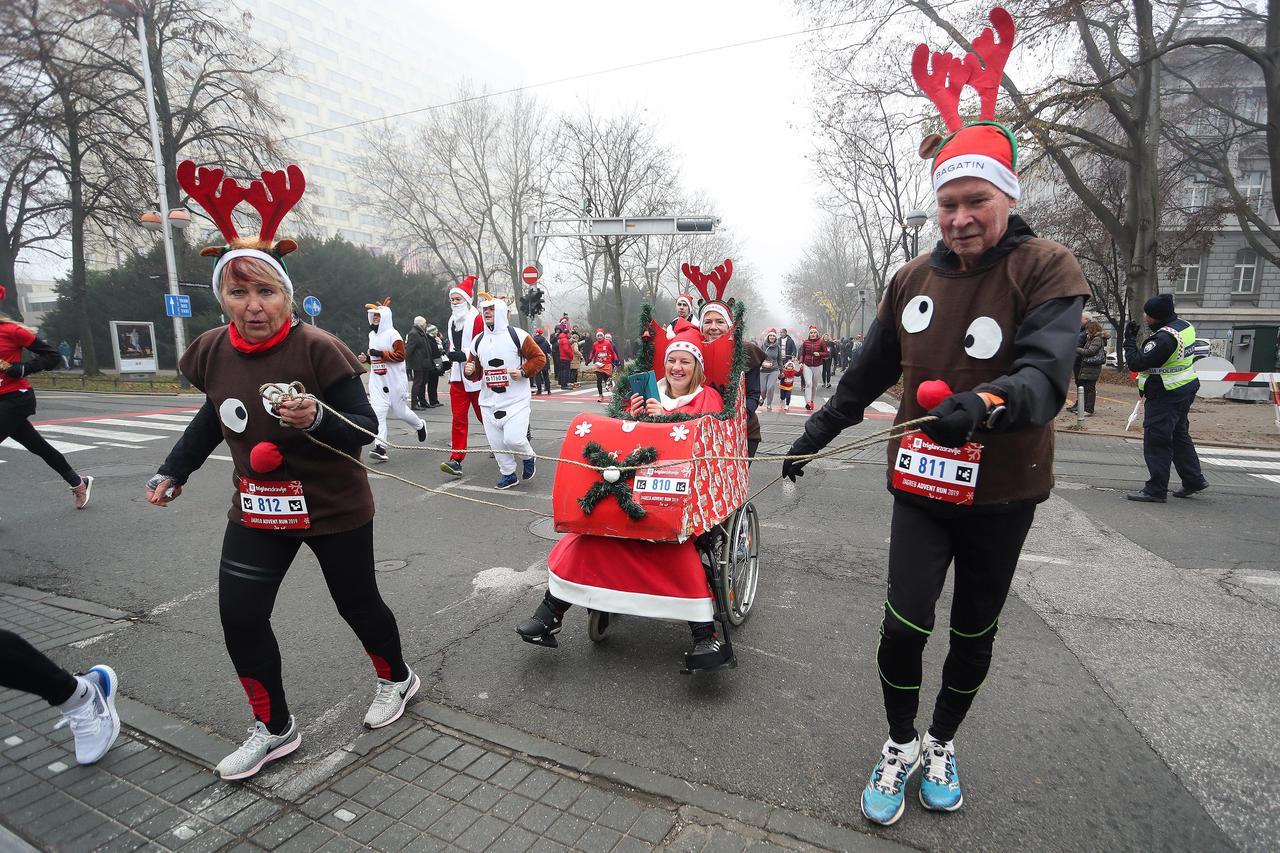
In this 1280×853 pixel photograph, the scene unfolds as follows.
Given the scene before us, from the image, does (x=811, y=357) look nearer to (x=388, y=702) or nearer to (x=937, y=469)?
(x=937, y=469)

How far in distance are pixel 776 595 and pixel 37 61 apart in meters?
26.6

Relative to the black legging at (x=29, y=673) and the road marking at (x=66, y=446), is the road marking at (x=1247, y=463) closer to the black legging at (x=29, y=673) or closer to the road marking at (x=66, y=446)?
the black legging at (x=29, y=673)

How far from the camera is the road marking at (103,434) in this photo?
1070 cm

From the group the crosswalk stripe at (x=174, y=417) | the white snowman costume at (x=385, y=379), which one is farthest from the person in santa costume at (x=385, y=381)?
the crosswalk stripe at (x=174, y=417)

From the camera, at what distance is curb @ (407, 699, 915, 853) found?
2.23 m

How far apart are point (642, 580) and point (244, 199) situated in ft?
7.74

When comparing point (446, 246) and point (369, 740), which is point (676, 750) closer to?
point (369, 740)

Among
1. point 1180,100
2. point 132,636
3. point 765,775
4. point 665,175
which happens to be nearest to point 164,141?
point 665,175

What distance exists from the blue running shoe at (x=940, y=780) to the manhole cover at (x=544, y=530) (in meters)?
3.53

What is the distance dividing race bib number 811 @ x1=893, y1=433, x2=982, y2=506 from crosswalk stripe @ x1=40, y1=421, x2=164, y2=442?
12.4 m

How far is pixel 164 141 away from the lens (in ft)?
68.1

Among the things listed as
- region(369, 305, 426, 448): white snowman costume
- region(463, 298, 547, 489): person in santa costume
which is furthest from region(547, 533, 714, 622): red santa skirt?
region(369, 305, 426, 448): white snowman costume

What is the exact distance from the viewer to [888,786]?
236 cm

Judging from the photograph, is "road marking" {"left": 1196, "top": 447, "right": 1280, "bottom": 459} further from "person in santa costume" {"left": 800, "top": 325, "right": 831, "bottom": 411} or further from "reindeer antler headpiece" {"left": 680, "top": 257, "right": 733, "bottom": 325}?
"reindeer antler headpiece" {"left": 680, "top": 257, "right": 733, "bottom": 325}
